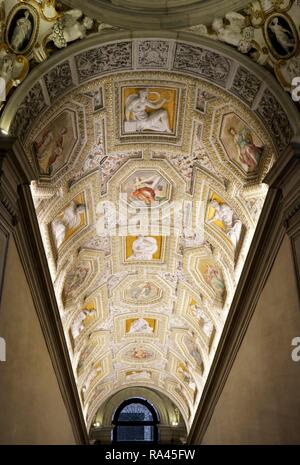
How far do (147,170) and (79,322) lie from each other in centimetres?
668

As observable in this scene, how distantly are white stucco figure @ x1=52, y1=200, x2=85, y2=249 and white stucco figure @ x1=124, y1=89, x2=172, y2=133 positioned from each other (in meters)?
2.38

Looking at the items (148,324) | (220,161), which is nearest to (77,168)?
(220,161)

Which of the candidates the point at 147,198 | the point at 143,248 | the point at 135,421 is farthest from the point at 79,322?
the point at 135,421

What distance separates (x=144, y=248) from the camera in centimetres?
1470

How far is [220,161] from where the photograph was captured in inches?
426

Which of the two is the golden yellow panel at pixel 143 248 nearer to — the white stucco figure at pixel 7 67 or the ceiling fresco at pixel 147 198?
the ceiling fresco at pixel 147 198

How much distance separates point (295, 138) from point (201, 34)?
8.29ft

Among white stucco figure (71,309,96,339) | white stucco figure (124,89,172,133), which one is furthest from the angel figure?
white stucco figure (71,309,96,339)

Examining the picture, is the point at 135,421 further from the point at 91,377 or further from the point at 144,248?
the point at 144,248

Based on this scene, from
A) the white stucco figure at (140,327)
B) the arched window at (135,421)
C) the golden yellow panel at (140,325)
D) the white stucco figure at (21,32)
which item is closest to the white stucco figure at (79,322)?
the golden yellow panel at (140,325)

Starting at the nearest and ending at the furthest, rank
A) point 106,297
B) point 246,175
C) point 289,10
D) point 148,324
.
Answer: point 289,10 → point 246,175 → point 106,297 → point 148,324

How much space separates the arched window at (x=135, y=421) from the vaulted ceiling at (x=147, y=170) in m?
12.2

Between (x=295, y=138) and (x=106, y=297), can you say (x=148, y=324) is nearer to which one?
(x=106, y=297)

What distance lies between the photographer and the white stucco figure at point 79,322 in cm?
1608
